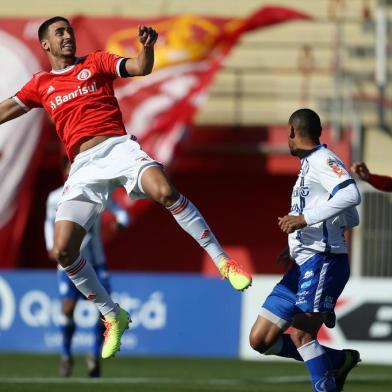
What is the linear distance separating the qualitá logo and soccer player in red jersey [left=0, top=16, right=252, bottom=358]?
301 inches

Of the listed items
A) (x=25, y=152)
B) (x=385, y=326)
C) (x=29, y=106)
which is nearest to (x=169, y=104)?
(x=25, y=152)

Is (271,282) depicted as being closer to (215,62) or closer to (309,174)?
(215,62)

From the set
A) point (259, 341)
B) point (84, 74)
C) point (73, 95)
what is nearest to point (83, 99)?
point (73, 95)

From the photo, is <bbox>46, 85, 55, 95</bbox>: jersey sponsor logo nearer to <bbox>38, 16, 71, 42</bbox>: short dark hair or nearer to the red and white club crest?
the red and white club crest

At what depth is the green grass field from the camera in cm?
1219

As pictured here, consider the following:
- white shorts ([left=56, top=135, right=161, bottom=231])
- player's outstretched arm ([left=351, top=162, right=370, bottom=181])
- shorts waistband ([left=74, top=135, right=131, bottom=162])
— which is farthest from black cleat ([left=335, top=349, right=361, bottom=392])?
shorts waistband ([left=74, top=135, right=131, bottom=162])

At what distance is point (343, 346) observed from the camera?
16969 mm

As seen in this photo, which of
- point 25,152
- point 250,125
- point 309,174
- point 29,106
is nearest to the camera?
point 309,174

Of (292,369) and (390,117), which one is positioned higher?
(390,117)

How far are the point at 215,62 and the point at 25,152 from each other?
134 inches

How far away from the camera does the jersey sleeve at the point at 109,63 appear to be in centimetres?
978

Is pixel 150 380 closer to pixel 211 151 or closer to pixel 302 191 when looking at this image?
pixel 302 191

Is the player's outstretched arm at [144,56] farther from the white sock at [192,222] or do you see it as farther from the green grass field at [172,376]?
the green grass field at [172,376]

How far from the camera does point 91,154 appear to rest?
32.2 feet
